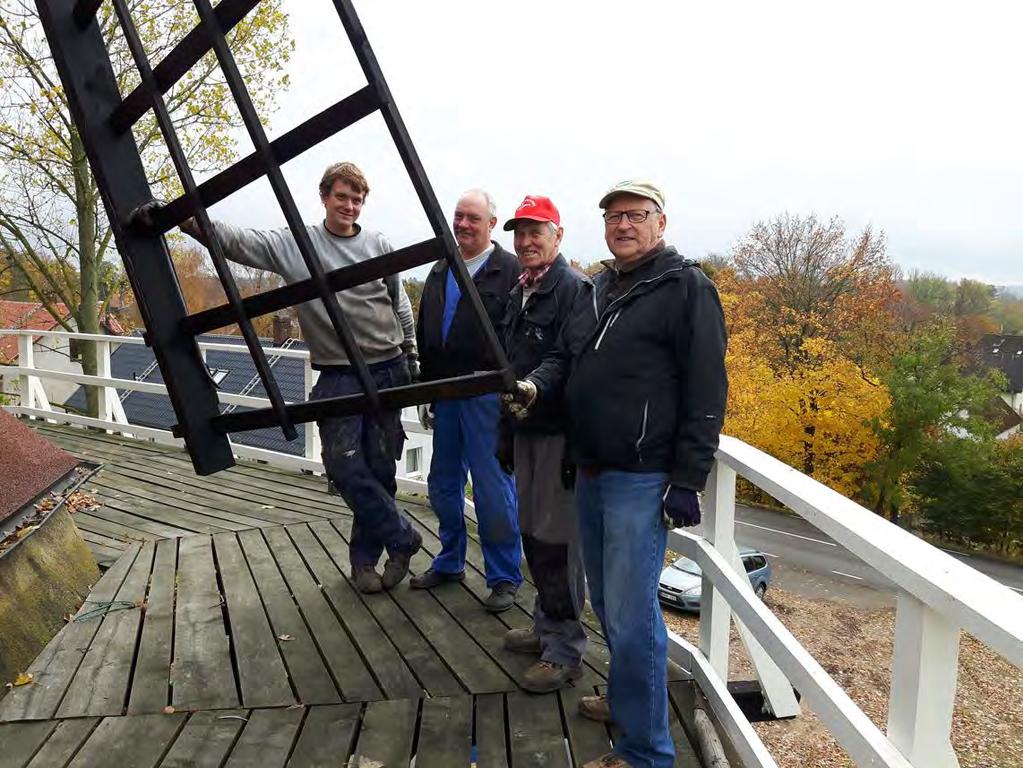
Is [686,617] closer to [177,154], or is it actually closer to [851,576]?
[851,576]

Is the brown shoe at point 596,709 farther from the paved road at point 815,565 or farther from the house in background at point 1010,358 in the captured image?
the house in background at point 1010,358

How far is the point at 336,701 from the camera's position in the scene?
94.0 inches

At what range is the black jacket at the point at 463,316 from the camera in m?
2.96

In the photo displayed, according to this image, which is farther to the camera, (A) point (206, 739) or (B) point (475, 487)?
(B) point (475, 487)

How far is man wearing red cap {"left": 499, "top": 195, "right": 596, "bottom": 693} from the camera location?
2.36m

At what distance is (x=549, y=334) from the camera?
254 cm

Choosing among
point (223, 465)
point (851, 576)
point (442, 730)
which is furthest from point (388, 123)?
point (851, 576)

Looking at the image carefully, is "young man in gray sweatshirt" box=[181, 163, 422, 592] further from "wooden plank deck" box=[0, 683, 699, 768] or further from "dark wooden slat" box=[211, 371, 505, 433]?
"wooden plank deck" box=[0, 683, 699, 768]

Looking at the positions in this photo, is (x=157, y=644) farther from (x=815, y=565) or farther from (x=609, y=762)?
(x=815, y=565)

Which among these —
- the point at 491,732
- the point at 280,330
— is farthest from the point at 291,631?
the point at 280,330

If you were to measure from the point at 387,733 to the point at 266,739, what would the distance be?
37 centimetres

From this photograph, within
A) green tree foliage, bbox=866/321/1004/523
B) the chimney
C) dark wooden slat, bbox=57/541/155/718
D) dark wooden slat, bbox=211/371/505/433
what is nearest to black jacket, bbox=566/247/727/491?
dark wooden slat, bbox=211/371/505/433

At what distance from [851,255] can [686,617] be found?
19.9 m

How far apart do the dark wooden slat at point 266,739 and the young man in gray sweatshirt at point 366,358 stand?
3.04 ft
